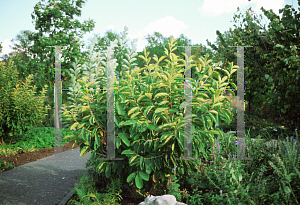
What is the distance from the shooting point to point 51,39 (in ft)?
25.0

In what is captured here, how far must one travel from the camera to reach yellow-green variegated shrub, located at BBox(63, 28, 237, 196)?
93.3 inches

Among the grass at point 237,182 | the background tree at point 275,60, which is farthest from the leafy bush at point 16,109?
the background tree at point 275,60

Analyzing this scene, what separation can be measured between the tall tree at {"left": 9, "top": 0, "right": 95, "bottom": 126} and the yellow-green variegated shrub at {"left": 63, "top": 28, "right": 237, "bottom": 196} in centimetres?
540

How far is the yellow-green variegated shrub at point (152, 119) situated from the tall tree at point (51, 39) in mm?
5396

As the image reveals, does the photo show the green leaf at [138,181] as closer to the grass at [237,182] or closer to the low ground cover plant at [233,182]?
the low ground cover plant at [233,182]

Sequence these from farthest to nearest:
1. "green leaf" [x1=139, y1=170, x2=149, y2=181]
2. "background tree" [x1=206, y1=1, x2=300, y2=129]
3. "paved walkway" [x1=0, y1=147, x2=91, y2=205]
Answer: "background tree" [x1=206, y1=1, x2=300, y2=129] < "paved walkway" [x1=0, y1=147, x2=91, y2=205] < "green leaf" [x1=139, y1=170, x2=149, y2=181]

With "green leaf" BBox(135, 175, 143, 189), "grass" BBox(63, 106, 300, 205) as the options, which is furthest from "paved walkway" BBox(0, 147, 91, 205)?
"green leaf" BBox(135, 175, 143, 189)

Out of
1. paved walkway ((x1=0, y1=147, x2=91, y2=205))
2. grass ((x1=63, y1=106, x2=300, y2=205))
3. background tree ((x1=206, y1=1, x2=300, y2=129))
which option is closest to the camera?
A: grass ((x1=63, y1=106, x2=300, y2=205))

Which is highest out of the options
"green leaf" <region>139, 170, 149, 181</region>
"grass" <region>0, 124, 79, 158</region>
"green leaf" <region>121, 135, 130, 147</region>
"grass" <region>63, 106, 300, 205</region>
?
"green leaf" <region>121, 135, 130, 147</region>

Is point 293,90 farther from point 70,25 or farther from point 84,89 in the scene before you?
point 70,25

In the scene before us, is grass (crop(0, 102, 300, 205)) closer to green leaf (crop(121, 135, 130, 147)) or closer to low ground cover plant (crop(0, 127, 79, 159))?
green leaf (crop(121, 135, 130, 147))

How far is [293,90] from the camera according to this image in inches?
205

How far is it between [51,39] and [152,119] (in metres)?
6.55

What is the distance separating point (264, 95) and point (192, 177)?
389 centimetres
